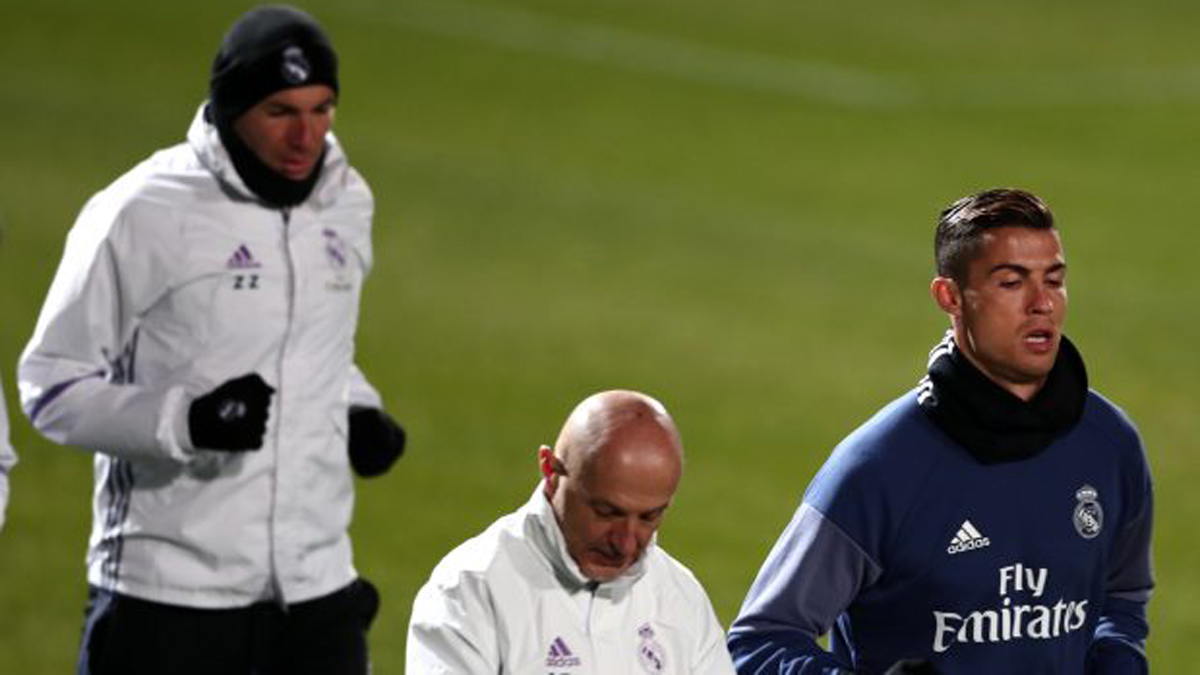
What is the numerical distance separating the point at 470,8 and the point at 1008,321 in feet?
62.6

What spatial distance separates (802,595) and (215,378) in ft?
5.16

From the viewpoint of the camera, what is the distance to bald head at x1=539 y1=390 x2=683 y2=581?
5.33 m

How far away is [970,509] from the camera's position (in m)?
5.99

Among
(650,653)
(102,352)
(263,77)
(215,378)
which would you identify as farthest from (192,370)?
(650,653)

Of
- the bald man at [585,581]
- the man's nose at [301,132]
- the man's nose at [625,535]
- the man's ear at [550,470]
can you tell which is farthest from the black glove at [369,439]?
the man's nose at [625,535]

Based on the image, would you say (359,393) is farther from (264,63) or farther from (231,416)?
(264,63)

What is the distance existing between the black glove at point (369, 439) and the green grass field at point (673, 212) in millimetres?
3343

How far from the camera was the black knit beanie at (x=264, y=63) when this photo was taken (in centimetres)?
662

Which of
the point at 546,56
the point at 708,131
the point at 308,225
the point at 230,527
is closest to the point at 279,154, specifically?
the point at 308,225

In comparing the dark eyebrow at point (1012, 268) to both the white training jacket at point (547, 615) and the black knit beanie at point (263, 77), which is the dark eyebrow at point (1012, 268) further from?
the black knit beanie at point (263, 77)

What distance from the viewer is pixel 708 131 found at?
20.9m

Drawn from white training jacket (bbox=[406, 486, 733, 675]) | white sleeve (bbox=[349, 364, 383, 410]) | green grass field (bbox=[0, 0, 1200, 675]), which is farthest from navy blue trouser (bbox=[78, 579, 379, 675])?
green grass field (bbox=[0, 0, 1200, 675])

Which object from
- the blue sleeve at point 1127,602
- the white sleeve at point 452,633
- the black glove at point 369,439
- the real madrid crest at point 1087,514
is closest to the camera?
the white sleeve at point 452,633

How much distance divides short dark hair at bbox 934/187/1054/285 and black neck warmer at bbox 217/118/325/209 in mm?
1594
